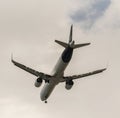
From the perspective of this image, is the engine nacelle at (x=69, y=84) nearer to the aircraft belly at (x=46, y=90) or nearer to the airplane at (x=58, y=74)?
the airplane at (x=58, y=74)

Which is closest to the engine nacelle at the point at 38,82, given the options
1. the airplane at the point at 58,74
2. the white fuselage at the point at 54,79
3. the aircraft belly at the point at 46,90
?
the airplane at the point at 58,74

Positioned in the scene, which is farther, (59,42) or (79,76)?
(79,76)

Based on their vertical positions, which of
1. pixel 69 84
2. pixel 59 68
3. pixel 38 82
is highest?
pixel 59 68

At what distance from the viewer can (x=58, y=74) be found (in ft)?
527

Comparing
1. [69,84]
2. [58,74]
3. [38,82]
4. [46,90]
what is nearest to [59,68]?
[58,74]

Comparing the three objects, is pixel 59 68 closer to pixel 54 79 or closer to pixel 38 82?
pixel 54 79

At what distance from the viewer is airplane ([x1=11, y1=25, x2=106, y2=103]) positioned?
154m

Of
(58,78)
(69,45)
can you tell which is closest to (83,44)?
(69,45)

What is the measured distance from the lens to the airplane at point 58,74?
15425cm

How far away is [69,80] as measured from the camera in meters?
166

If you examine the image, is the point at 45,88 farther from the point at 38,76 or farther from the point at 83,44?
the point at 83,44

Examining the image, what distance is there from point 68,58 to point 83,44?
4559 mm

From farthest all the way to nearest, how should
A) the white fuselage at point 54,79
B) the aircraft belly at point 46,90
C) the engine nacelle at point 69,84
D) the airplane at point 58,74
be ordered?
the aircraft belly at point 46,90
the engine nacelle at point 69,84
the white fuselage at point 54,79
the airplane at point 58,74

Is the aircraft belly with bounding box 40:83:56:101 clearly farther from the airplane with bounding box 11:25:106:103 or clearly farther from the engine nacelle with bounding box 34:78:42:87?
the engine nacelle with bounding box 34:78:42:87
